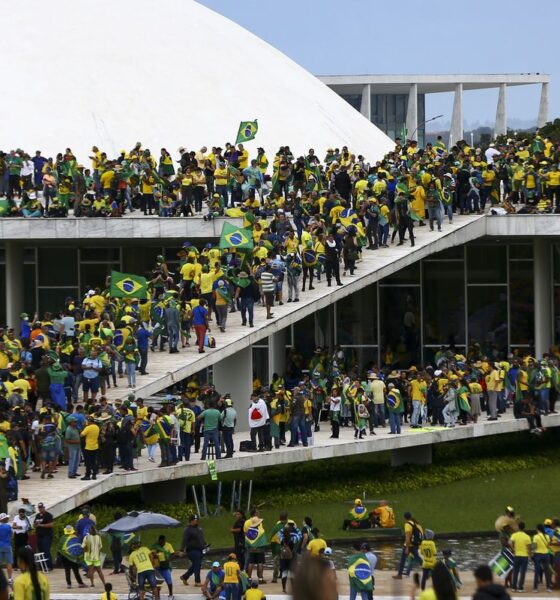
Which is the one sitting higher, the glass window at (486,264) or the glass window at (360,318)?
the glass window at (486,264)

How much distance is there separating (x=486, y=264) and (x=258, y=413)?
12.6 meters

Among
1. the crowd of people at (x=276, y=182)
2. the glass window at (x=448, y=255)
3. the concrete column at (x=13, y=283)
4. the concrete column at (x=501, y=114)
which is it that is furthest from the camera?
the concrete column at (x=501, y=114)

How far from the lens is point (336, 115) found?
149ft

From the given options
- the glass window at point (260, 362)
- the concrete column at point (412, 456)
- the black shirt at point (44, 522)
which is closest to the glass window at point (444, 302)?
the glass window at point (260, 362)

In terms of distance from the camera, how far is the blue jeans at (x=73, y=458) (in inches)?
930

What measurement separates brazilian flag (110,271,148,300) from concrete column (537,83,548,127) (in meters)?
57.6

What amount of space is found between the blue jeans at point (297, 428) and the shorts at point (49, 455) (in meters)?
4.76

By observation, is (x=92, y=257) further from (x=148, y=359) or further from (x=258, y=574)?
(x=258, y=574)

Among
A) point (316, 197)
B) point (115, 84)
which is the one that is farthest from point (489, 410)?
point (115, 84)

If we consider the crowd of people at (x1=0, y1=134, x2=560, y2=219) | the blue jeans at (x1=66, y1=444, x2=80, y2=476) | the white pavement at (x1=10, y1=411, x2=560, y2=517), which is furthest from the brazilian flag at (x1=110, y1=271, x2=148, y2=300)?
the blue jeans at (x1=66, y1=444, x2=80, y2=476)

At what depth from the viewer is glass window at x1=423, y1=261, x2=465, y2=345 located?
37969 millimetres

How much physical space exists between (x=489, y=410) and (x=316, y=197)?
5010 mm

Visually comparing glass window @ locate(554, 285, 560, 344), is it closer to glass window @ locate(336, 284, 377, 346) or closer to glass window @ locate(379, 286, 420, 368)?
glass window @ locate(379, 286, 420, 368)

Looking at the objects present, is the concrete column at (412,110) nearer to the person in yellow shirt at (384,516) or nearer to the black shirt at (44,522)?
the person in yellow shirt at (384,516)
